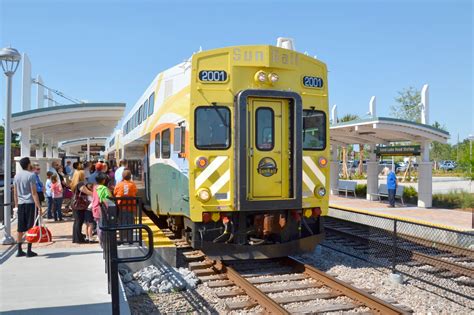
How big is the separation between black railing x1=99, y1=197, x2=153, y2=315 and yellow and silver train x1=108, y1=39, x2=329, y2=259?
104 cm

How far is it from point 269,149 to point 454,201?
1371cm

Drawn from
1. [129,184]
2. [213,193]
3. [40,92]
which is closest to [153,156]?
[129,184]

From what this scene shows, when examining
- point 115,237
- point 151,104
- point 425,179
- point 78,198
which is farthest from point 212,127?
point 425,179

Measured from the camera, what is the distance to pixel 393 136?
1823cm

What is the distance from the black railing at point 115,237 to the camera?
525 centimetres

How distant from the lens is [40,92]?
837 inches

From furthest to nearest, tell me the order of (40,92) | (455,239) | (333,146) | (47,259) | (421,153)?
(333,146)
(40,92)
(421,153)
(455,239)
(47,259)

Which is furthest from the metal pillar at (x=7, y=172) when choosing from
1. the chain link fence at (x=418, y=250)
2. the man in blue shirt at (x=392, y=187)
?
the man in blue shirt at (x=392, y=187)

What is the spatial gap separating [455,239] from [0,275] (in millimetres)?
9015

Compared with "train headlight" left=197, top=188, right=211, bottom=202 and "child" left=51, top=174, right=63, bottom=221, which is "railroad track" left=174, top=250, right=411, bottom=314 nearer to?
"train headlight" left=197, top=188, right=211, bottom=202

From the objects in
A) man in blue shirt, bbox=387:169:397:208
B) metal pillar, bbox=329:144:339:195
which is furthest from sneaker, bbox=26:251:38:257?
metal pillar, bbox=329:144:339:195

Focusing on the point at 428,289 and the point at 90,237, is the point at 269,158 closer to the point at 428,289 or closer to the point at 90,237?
the point at 428,289

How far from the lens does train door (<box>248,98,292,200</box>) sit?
26.8 feet

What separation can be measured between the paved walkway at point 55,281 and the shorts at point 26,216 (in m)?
0.54
